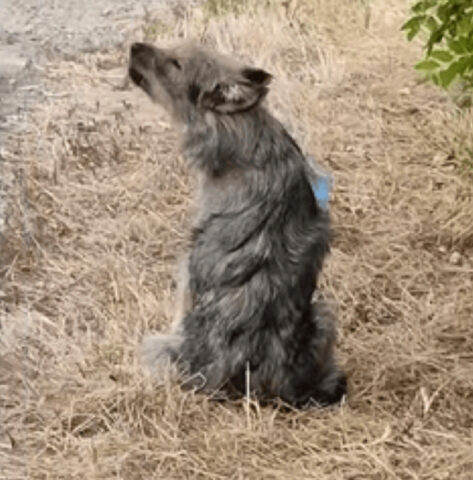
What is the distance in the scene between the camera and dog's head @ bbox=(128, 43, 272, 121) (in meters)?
4.75

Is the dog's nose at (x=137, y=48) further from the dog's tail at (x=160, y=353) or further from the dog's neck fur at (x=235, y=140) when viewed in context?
the dog's tail at (x=160, y=353)

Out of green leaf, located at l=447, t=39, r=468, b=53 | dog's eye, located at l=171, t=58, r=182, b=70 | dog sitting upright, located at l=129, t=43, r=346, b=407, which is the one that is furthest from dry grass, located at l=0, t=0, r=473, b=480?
green leaf, located at l=447, t=39, r=468, b=53

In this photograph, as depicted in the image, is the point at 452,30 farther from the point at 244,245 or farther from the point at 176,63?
the point at 244,245

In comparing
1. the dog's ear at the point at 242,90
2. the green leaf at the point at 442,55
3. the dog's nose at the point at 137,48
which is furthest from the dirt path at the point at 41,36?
the green leaf at the point at 442,55

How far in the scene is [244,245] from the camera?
4.77 metres

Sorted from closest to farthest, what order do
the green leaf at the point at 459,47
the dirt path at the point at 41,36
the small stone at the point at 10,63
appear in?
1. the green leaf at the point at 459,47
2. the dirt path at the point at 41,36
3. the small stone at the point at 10,63

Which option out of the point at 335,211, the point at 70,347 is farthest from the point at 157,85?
the point at 335,211

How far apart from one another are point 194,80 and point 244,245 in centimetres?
69

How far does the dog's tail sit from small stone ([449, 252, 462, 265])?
6.07ft

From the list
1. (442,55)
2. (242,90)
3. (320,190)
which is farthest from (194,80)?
(442,55)

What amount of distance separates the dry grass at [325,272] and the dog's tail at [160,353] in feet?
0.22

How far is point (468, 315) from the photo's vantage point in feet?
18.8

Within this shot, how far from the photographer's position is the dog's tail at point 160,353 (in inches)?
195

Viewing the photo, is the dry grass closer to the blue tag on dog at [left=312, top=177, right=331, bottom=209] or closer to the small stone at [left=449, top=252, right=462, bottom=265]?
the small stone at [left=449, top=252, right=462, bottom=265]
